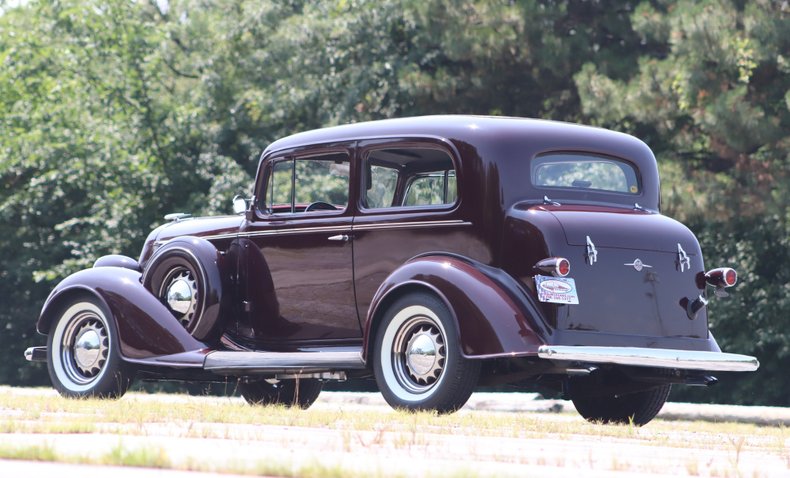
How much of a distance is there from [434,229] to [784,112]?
11128 mm

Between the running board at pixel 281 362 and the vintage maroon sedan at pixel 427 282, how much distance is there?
0.02 m

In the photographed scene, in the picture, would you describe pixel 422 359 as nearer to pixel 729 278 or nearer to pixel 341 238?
pixel 341 238

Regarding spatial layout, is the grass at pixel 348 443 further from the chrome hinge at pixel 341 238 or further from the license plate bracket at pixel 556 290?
the chrome hinge at pixel 341 238

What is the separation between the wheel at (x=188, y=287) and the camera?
1086 cm

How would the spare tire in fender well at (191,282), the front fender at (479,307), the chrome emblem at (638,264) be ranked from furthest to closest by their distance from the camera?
the spare tire in fender well at (191,282)
the chrome emblem at (638,264)
the front fender at (479,307)

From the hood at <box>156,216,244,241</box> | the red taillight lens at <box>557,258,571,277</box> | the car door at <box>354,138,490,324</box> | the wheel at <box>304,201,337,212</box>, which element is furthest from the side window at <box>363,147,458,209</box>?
the red taillight lens at <box>557,258,571,277</box>

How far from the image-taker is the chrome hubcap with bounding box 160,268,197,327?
433 inches

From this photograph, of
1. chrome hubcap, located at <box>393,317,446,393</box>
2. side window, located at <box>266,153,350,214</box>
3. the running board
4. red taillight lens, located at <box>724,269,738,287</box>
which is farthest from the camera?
side window, located at <box>266,153,350,214</box>

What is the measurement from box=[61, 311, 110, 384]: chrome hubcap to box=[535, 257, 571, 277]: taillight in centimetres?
397

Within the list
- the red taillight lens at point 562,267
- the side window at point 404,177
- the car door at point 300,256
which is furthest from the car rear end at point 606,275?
the car door at point 300,256

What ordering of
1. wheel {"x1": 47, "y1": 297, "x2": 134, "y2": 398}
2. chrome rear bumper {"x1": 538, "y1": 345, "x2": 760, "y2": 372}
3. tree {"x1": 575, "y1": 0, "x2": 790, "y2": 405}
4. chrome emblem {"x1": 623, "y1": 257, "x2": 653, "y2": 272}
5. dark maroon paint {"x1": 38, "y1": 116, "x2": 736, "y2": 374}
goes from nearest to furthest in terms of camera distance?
chrome rear bumper {"x1": 538, "y1": 345, "x2": 760, "y2": 372} < dark maroon paint {"x1": 38, "y1": 116, "x2": 736, "y2": 374} < chrome emblem {"x1": 623, "y1": 257, "x2": 653, "y2": 272} < wheel {"x1": 47, "y1": 297, "x2": 134, "y2": 398} < tree {"x1": 575, "y1": 0, "x2": 790, "y2": 405}

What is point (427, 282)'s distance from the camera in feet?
30.2

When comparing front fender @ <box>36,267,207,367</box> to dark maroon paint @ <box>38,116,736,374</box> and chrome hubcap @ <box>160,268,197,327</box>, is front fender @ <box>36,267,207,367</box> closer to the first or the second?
dark maroon paint @ <box>38,116,736,374</box>

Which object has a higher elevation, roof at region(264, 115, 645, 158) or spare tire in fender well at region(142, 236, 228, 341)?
roof at region(264, 115, 645, 158)
